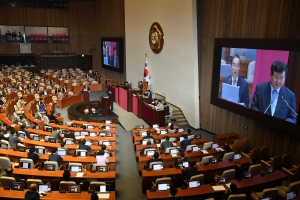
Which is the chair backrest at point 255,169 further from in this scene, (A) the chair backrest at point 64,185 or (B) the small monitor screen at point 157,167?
(A) the chair backrest at point 64,185

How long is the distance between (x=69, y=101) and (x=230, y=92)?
1120cm

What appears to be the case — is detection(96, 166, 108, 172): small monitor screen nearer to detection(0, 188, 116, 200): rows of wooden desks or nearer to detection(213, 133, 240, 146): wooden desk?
detection(0, 188, 116, 200): rows of wooden desks

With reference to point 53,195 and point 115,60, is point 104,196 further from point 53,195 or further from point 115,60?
point 115,60

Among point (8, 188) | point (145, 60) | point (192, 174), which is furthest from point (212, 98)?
point (8, 188)

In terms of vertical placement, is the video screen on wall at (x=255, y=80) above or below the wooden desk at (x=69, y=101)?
above

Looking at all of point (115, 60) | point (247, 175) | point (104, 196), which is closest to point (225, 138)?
point (247, 175)

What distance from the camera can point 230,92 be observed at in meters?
12.0

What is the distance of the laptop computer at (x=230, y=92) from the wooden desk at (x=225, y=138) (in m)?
1.65

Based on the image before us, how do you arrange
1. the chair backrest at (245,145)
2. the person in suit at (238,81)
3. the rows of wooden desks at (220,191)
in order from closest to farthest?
the rows of wooden desks at (220,191) < the chair backrest at (245,145) < the person in suit at (238,81)

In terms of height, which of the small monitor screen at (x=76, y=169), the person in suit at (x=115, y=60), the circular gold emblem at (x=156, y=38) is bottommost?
the small monitor screen at (x=76, y=169)

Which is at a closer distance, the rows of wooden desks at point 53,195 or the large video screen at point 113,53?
the rows of wooden desks at point 53,195

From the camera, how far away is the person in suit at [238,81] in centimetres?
1112

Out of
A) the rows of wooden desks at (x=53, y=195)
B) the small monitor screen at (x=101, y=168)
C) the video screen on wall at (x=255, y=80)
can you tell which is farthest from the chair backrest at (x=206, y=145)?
the rows of wooden desks at (x=53, y=195)

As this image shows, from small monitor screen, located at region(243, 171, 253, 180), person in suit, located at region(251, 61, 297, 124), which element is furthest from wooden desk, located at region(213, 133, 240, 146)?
small monitor screen, located at region(243, 171, 253, 180)
